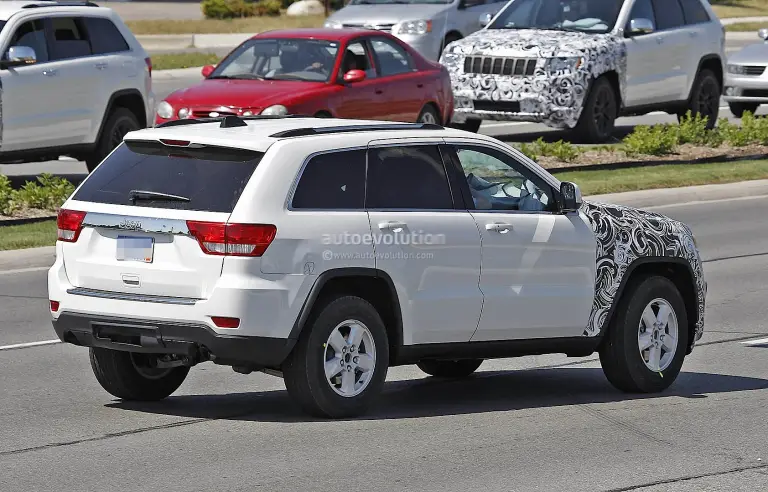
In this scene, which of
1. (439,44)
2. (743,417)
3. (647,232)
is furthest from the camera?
(439,44)

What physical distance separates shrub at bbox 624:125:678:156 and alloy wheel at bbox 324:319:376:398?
46.2 feet

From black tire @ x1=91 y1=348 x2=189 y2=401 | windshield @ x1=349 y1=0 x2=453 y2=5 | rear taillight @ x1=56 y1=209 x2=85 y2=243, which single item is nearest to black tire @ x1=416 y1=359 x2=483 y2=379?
black tire @ x1=91 y1=348 x2=189 y2=401

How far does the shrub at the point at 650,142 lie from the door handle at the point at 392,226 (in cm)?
1388

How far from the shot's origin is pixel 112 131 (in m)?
19.9

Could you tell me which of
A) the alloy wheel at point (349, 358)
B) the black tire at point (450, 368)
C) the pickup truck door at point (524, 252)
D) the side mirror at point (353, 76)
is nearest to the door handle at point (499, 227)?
the pickup truck door at point (524, 252)

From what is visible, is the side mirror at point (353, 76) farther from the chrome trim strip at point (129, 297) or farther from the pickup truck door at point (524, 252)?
the chrome trim strip at point (129, 297)

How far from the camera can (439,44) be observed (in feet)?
93.8

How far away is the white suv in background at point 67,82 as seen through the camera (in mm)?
18438

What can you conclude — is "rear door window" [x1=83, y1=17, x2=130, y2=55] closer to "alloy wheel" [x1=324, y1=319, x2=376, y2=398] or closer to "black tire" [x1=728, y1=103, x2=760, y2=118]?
"alloy wheel" [x1=324, y1=319, x2=376, y2=398]

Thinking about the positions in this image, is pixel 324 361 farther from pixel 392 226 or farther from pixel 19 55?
pixel 19 55

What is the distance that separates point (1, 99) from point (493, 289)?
34.2 ft

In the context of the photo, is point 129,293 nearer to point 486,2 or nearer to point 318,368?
point 318,368

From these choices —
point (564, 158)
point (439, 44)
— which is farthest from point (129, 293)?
point (439, 44)

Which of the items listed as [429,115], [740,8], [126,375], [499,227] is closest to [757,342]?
[499,227]
